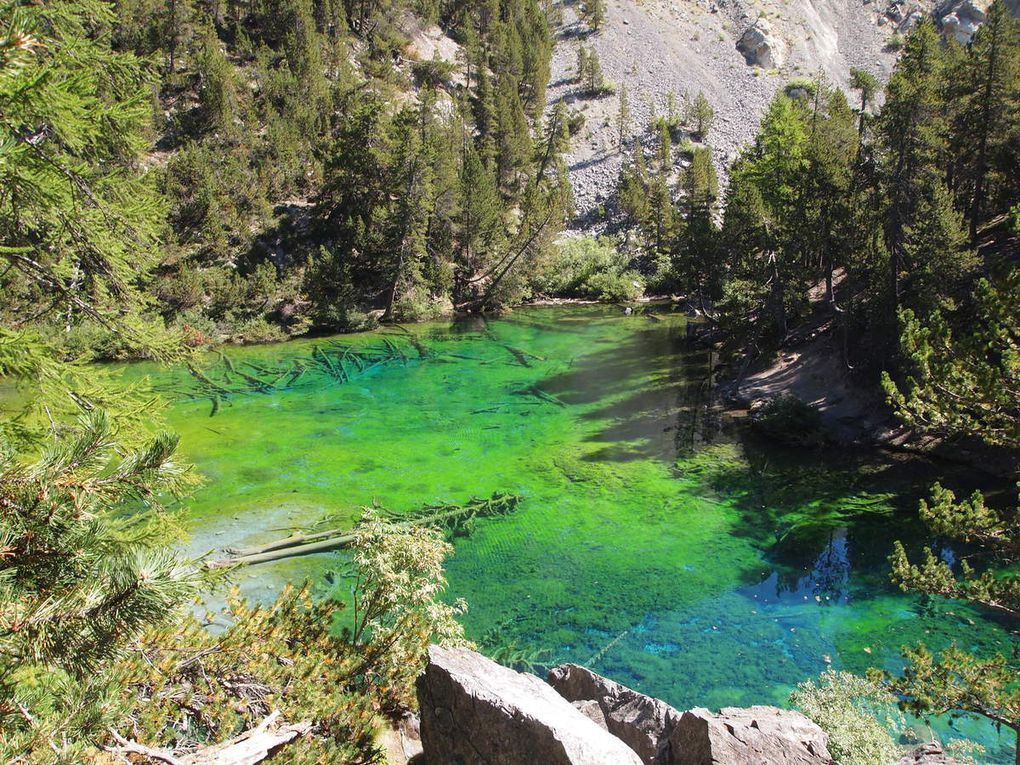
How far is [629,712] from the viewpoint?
23.7 ft

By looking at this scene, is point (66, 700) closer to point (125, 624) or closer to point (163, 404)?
point (125, 624)

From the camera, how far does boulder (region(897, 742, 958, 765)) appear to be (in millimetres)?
6096

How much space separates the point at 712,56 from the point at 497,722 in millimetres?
92594

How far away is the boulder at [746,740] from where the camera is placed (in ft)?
19.5

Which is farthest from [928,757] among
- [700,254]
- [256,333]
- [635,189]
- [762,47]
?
[762,47]

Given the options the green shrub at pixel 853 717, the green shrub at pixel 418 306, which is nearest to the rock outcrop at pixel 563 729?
the green shrub at pixel 853 717

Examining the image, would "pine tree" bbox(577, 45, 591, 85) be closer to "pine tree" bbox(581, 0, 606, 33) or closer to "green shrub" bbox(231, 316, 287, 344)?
"pine tree" bbox(581, 0, 606, 33)

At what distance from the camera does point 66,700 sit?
8.91ft

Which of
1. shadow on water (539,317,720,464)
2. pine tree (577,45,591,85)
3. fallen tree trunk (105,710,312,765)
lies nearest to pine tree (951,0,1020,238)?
shadow on water (539,317,720,464)

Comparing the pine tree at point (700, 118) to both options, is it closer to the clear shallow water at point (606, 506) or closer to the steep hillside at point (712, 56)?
the steep hillside at point (712, 56)

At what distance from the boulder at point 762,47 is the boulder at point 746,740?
3541 inches

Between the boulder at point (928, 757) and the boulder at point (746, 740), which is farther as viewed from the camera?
the boulder at point (928, 757)

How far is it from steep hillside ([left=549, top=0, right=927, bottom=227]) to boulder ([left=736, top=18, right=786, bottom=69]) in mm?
182

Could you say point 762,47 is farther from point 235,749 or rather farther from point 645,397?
point 235,749
